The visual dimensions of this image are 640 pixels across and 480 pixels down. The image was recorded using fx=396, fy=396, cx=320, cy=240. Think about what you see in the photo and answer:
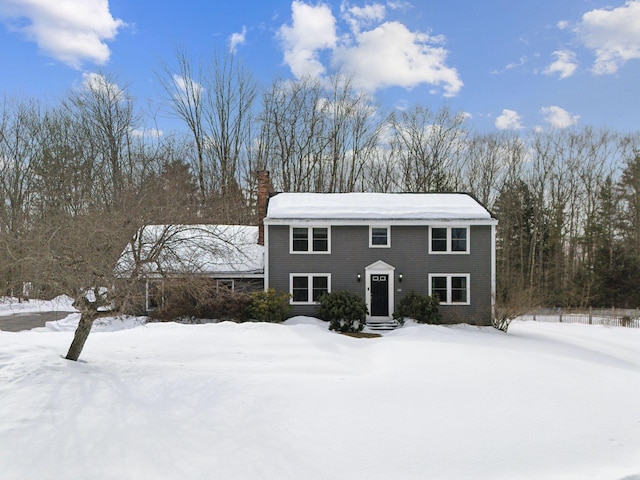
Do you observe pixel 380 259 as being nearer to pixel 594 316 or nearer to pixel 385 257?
pixel 385 257

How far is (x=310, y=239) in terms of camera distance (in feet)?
59.0

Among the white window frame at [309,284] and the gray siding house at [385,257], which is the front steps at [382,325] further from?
the white window frame at [309,284]

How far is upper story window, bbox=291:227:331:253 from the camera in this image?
58.8 feet

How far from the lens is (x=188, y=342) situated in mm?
11352

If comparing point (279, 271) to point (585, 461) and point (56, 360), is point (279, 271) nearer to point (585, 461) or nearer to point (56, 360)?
point (56, 360)

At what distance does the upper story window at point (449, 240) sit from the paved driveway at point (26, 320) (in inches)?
713

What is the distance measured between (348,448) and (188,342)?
7.36 meters

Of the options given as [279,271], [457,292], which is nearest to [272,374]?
[279,271]

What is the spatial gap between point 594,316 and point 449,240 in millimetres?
11524

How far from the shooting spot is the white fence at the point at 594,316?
69.3 ft

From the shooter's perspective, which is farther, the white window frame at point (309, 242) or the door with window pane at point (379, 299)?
the white window frame at point (309, 242)

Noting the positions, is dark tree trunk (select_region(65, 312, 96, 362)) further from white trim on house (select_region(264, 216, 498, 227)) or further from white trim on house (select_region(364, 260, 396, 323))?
white trim on house (select_region(364, 260, 396, 323))

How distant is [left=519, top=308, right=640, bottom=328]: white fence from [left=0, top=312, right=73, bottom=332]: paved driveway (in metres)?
23.2

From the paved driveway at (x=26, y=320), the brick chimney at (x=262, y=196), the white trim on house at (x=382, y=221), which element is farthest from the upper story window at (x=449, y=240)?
the paved driveway at (x=26, y=320)
